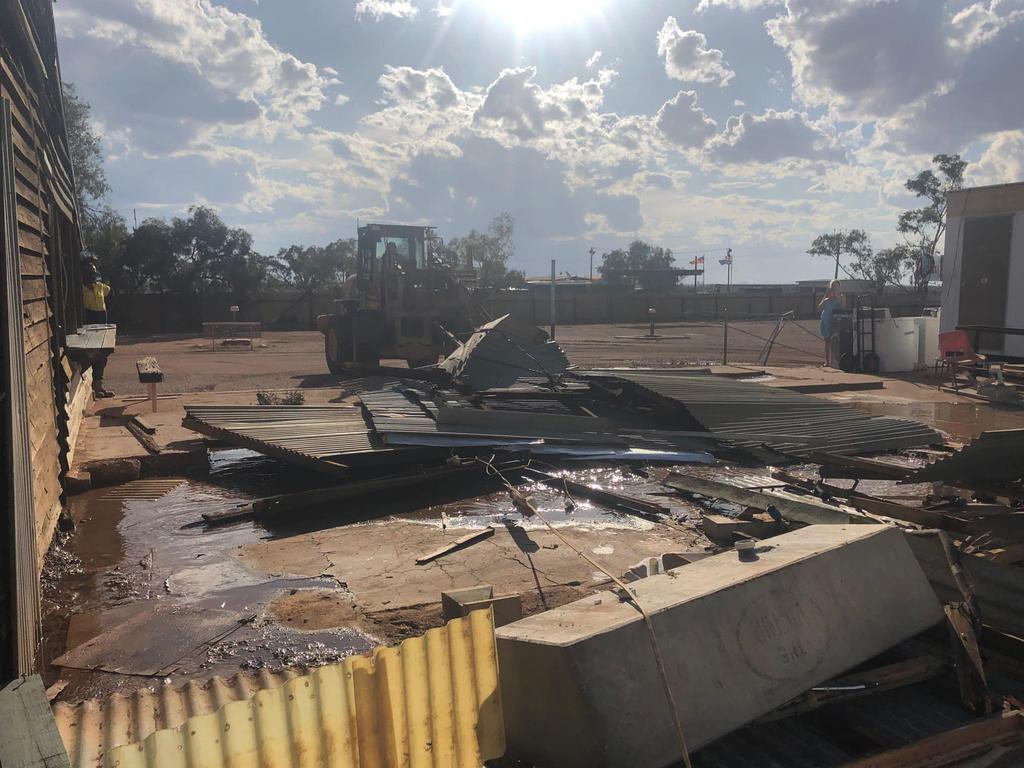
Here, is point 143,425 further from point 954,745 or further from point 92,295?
point 954,745

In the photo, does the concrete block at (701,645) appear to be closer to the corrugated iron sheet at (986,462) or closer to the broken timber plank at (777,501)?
the broken timber plank at (777,501)

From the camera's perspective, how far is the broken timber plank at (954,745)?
108 inches

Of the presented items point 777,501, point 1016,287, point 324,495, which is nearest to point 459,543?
point 324,495

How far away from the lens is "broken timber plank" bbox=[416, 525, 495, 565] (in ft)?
17.9

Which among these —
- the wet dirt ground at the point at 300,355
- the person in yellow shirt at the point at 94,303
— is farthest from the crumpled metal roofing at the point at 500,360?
the person in yellow shirt at the point at 94,303

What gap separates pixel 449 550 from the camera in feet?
18.4

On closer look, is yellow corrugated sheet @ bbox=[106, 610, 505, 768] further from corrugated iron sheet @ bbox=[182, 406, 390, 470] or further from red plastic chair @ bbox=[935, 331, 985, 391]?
red plastic chair @ bbox=[935, 331, 985, 391]

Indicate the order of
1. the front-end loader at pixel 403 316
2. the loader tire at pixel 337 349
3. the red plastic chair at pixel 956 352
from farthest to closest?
1. the loader tire at pixel 337 349
2. the front-end loader at pixel 403 316
3. the red plastic chair at pixel 956 352

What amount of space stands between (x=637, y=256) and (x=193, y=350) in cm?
8801

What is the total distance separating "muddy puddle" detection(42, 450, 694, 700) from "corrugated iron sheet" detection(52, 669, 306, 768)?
61 centimetres

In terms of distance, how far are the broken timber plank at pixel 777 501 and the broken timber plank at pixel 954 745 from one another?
5.49ft

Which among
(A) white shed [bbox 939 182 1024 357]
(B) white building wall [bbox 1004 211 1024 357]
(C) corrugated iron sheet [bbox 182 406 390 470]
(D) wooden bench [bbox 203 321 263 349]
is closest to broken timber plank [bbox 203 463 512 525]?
(C) corrugated iron sheet [bbox 182 406 390 470]

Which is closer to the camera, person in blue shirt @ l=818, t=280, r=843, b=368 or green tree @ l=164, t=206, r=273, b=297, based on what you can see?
person in blue shirt @ l=818, t=280, r=843, b=368

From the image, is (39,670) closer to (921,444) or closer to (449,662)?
(449,662)
